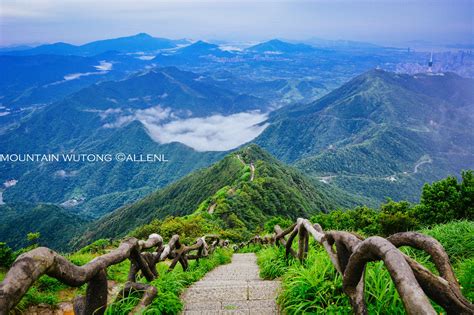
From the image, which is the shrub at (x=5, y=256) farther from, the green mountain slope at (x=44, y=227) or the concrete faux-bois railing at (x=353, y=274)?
the green mountain slope at (x=44, y=227)

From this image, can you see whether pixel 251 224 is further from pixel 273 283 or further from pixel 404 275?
pixel 404 275

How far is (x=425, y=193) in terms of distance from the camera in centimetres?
1806

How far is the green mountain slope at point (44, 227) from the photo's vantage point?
3974 inches

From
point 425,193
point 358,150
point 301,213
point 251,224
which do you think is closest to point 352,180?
point 358,150

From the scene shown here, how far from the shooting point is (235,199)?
56.7 metres

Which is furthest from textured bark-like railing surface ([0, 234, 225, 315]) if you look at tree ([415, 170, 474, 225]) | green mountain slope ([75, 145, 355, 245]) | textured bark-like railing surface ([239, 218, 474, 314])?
green mountain slope ([75, 145, 355, 245])

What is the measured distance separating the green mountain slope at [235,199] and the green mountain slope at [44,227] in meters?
18.4

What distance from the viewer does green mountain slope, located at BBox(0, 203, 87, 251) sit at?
101 meters

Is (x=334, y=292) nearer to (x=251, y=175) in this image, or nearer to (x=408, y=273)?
(x=408, y=273)

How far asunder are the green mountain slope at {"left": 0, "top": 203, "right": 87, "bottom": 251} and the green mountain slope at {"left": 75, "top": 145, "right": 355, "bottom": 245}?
18.4 meters

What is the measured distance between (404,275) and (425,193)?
17.8 m

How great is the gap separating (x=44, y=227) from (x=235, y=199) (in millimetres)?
80240

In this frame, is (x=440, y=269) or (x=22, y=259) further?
(x=440, y=269)

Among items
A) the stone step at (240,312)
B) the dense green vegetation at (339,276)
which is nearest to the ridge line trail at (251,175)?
the dense green vegetation at (339,276)
